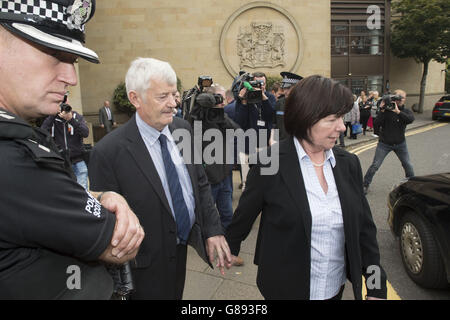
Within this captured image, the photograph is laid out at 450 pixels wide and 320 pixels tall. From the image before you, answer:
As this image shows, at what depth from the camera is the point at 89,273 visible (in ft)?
3.47

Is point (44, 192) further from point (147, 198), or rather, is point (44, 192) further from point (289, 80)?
point (289, 80)

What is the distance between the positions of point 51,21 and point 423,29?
26281mm

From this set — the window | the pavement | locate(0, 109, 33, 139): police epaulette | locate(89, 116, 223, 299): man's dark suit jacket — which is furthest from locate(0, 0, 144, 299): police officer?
the window

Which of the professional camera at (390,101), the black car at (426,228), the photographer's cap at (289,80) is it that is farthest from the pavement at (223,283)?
the professional camera at (390,101)

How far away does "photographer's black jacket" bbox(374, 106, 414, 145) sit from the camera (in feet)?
20.4

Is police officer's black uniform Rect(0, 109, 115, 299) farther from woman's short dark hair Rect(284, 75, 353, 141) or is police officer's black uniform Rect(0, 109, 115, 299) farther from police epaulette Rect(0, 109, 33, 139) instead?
→ woman's short dark hair Rect(284, 75, 353, 141)

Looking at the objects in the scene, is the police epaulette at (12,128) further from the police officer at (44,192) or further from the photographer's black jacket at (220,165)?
the photographer's black jacket at (220,165)

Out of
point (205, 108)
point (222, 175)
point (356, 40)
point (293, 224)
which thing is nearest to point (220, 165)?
point (222, 175)

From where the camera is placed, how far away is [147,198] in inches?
77.4

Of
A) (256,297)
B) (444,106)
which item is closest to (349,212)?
(256,297)

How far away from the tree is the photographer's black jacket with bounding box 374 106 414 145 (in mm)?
19396

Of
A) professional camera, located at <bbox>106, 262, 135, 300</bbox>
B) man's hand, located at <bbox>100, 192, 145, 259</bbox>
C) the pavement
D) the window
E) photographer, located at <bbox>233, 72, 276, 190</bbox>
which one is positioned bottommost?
the pavement

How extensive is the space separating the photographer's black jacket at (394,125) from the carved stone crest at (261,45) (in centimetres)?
1213

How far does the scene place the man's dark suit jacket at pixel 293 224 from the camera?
1863mm
